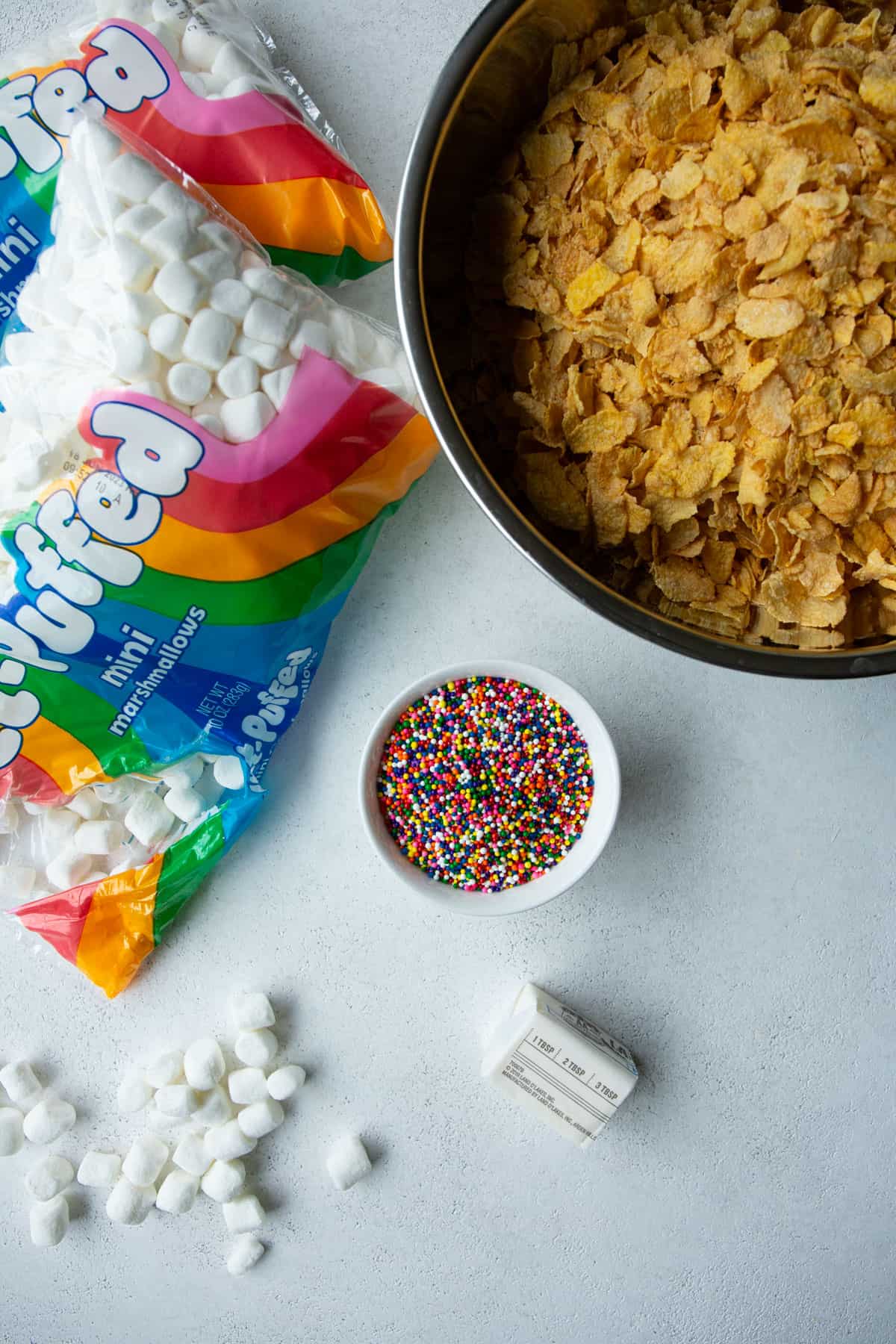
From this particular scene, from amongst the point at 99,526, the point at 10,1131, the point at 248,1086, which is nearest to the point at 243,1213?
the point at 248,1086

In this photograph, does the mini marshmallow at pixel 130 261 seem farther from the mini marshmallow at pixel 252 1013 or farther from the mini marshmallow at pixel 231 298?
the mini marshmallow at pixel 252 1013

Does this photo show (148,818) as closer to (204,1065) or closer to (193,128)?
(204,1065)

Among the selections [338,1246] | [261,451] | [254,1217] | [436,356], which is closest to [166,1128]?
[254,1217]

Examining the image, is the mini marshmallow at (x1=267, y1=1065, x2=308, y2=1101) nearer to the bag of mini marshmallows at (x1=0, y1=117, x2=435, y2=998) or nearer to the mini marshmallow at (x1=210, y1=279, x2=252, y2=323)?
the bag of mini marshmallows at (x1=0, y1=117, x2=435, y2=998)

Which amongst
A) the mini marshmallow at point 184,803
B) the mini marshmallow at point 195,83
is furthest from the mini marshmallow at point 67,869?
the mini marshmallow at point 195,83

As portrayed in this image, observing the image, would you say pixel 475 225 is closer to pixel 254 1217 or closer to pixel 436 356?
pixel 436 356

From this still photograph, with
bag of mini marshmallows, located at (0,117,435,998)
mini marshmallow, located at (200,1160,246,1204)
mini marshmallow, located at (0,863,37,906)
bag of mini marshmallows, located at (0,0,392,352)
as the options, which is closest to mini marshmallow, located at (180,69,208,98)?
bag of mini marshmallows, located at (0,0,392,352)
